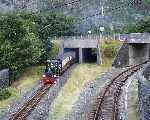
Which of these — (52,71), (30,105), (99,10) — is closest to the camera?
(30,105)

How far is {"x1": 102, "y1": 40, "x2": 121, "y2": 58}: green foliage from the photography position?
6931cm

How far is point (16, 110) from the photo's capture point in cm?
3947

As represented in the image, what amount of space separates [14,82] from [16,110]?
1704 centimetres

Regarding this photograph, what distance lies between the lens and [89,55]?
254 feet

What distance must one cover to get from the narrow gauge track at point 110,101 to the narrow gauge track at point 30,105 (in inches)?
237

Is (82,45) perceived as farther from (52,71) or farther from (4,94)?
(4,94)

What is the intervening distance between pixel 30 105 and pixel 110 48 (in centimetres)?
3099

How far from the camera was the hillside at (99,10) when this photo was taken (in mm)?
115938

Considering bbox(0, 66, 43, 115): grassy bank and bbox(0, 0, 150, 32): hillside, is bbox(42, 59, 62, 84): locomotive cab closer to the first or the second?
bbox(0, 66, 43, 115): grassy bank

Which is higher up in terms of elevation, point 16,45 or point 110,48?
point 16,45

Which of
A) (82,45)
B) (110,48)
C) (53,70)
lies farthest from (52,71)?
(110,48)

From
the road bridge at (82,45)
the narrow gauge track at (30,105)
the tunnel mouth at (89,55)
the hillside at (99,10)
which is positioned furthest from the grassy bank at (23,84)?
the hillside at (99,10)

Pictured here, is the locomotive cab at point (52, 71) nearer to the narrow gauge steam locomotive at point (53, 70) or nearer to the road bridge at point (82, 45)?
the narrow gauge steam locomotive at point (53, 70)

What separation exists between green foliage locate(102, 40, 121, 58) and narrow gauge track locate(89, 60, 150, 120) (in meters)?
10.5
